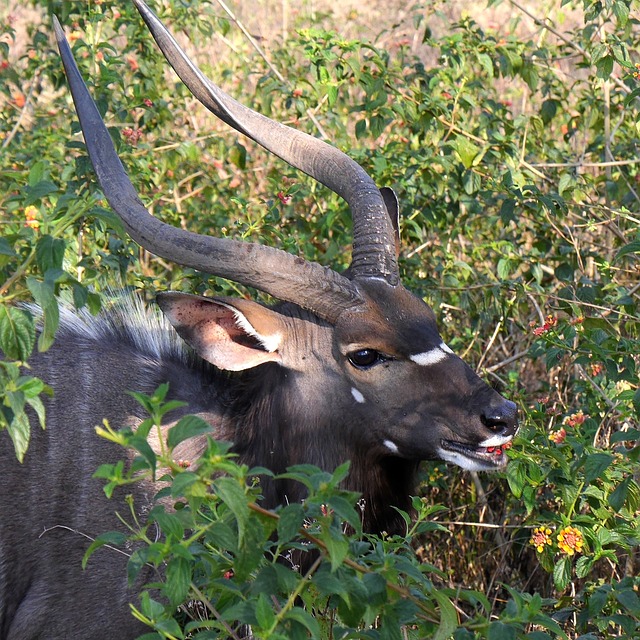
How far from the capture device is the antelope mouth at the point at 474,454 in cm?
351

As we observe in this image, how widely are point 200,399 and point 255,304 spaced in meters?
0.46

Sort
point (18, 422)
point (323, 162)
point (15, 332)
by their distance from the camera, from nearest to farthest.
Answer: point (18, 422)
point (15, 332)
point (323, 162)

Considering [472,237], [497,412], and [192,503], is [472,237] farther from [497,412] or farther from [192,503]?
[192,503]

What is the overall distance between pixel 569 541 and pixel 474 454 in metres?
0.41

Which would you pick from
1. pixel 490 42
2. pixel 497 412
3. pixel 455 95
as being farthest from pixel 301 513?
pixel 490 42

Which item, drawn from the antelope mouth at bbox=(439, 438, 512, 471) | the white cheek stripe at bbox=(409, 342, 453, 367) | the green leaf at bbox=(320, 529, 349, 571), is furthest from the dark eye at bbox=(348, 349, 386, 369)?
the green leaf at bbox=(320, 529, 349, 571)

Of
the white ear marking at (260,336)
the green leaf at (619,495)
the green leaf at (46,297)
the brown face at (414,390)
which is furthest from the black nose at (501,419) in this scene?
the green leaf at (46,297)

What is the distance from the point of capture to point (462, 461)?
3.54 m

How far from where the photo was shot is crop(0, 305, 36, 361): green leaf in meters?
2.60

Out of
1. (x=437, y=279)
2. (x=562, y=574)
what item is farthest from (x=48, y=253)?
(x=437, y=279)

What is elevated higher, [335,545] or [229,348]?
[335,545]

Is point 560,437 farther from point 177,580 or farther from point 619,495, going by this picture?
point 177,580

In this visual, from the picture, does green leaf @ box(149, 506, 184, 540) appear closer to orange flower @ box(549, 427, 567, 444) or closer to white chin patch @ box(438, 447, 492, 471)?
white chin patch @ box(438, 447, 492, 471)

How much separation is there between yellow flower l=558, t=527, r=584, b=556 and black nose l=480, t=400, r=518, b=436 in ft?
1.17
